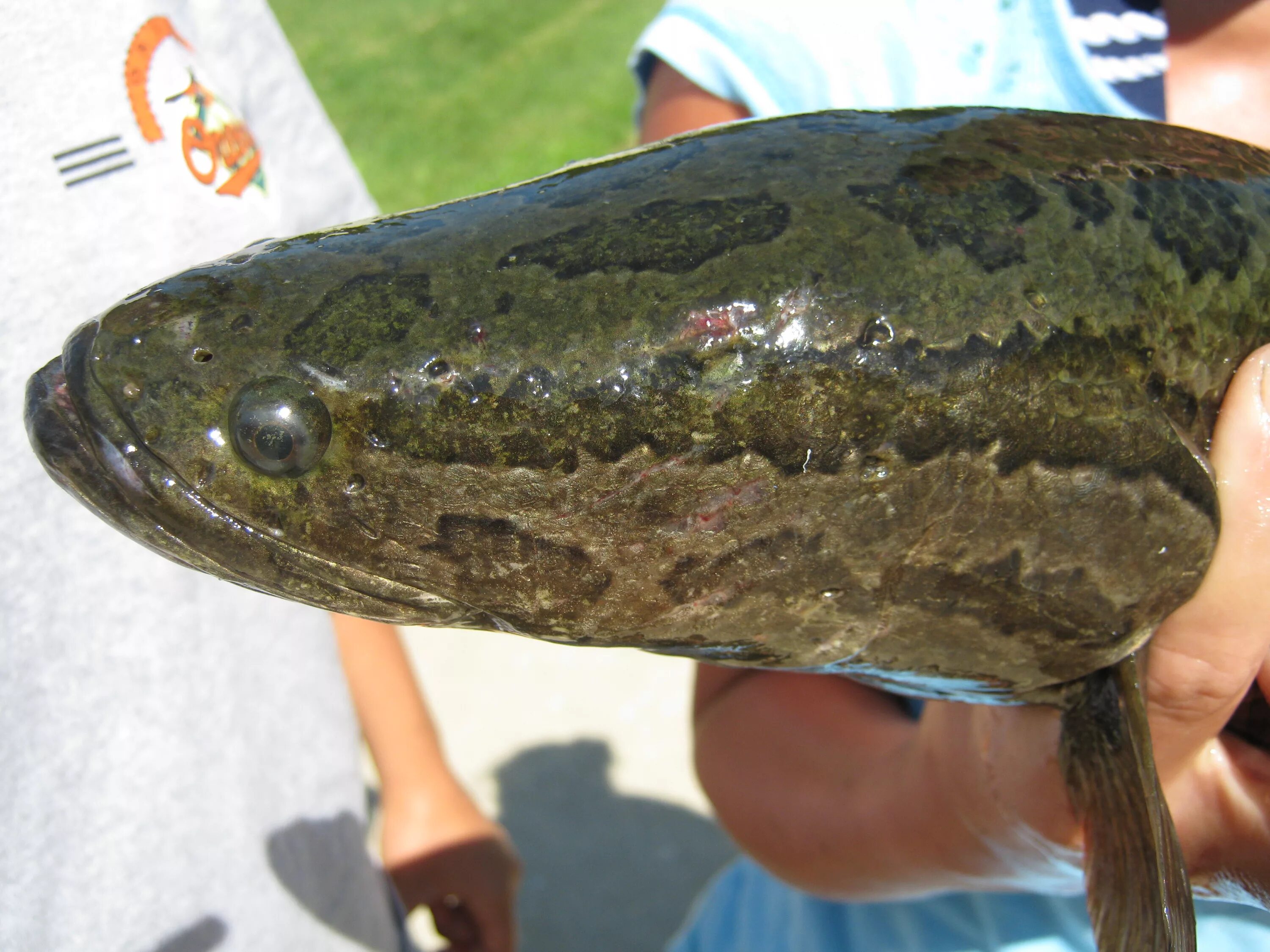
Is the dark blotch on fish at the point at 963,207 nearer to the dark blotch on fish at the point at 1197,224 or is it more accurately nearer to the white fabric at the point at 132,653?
the dark blotch on fish at the point at 1197,224

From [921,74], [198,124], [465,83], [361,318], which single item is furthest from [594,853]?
[465,83]

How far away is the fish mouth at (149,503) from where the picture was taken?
4.08ft

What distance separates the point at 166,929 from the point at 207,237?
1362 mm

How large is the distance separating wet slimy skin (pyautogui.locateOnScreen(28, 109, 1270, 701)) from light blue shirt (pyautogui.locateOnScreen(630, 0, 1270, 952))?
2.17 feet

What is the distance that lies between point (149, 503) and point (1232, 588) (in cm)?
148

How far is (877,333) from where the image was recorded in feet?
4.07

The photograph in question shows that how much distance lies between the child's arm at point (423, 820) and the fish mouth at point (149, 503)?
4.35ft

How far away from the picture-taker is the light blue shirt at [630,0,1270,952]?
6.30 ft

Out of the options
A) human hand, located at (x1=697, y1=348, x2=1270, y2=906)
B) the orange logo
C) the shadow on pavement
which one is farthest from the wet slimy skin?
the shadow on pavement

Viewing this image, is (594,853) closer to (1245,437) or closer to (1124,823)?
(1124,823)

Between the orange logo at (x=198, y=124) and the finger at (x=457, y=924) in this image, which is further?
the finger at (x=457, y=924)

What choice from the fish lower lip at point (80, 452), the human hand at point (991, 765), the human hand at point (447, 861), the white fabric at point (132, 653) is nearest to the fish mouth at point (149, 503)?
the fish lower lip at point (80, 452)

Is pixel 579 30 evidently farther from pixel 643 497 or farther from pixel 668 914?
pixel 643 497

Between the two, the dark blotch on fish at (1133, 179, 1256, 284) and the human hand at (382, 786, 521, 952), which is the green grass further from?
the dark blotch on fish at (1133, 179, 1256, 284)
